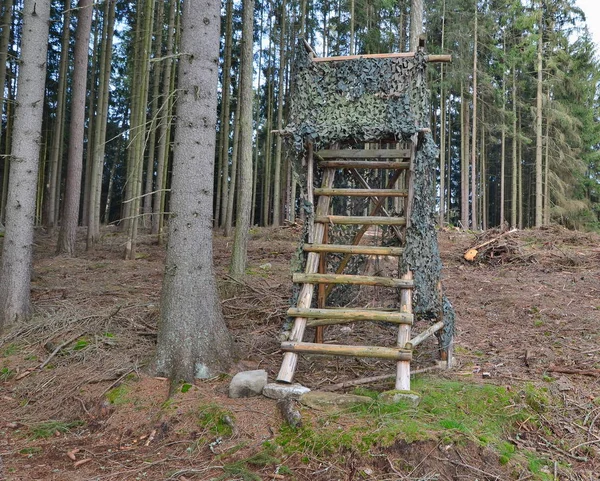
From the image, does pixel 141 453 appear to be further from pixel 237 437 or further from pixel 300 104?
pixel 300 104

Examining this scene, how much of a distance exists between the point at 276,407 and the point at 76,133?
37.7ft

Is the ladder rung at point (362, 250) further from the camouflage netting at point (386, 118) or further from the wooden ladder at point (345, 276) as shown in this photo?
the camouflage netting at point (386, 118)

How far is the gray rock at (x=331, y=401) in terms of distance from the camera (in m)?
4.19

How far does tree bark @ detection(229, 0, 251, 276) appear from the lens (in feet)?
31.7

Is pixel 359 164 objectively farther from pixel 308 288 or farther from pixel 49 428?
pixel 49 428

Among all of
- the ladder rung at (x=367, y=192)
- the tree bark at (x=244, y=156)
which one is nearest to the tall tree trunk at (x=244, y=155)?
the tree bark at (x=244, y=156)

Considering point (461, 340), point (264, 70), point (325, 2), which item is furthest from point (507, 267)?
point (264, 70)

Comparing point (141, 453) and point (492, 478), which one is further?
point (141, 453)

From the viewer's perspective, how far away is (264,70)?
27.4 m

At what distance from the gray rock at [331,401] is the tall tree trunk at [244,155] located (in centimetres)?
Result: 555

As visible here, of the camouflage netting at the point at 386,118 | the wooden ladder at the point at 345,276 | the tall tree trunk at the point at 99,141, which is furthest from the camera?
the tall tree trunk at the point at 99,141

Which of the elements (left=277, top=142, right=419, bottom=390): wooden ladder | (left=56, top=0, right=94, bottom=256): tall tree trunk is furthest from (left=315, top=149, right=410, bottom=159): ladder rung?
(left=56, top=0, right=94, bottom=256): tall tree trunk

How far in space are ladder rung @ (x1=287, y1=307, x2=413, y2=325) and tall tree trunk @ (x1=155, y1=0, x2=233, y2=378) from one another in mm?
1026

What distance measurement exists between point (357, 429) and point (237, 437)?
1.03m
